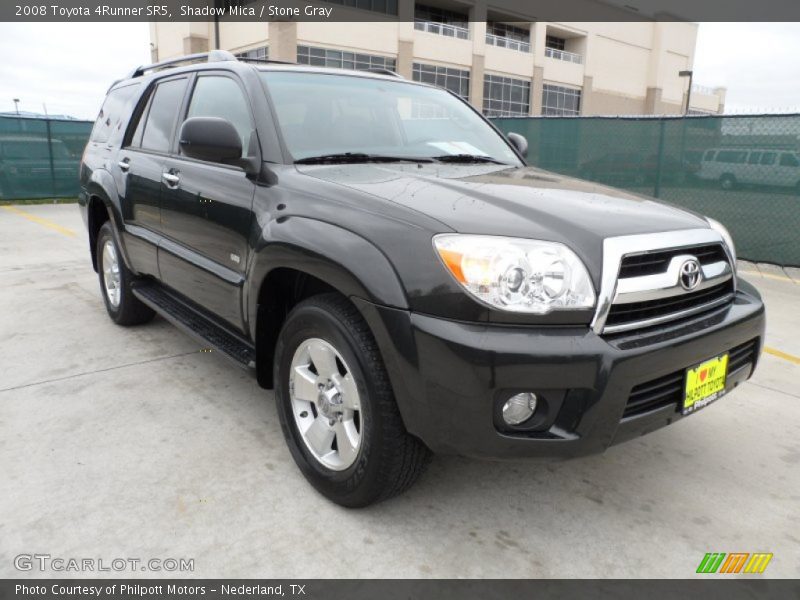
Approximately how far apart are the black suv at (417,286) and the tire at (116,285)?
3.91 ft

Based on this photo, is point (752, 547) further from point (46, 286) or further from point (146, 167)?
point (46, 286)

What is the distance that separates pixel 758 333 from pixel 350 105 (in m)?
2.20

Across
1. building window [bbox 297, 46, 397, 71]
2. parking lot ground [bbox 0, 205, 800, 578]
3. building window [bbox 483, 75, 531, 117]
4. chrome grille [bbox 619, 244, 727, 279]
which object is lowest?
parking lot ground [bbox 0, 205, 800, 578]

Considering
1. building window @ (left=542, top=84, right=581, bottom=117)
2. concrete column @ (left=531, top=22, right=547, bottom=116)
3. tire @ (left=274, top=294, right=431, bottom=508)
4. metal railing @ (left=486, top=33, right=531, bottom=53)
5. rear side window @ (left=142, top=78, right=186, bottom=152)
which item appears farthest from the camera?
building window @ (left=542, top=84, right=581, bottom=117)

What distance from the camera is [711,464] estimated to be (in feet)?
9.78

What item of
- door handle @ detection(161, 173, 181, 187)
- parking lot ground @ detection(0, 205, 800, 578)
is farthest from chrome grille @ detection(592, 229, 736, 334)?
door handle @ detection(161, 173, 181, 187)

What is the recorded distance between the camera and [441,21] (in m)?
41.2

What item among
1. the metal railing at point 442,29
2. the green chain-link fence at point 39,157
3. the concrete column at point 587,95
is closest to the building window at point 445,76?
the metal railing at point 442,29

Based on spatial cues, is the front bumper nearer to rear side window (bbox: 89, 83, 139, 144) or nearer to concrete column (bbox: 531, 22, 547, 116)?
rear side window (bbox: 89, 83, 139, 144)

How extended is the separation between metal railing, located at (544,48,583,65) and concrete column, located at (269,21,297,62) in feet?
68.8

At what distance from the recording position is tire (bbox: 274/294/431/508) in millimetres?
2225

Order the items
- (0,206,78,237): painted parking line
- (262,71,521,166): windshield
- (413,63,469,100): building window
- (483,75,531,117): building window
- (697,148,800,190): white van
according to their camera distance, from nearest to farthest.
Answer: (262,71,521,166): windshield → (697,148,800,190): white van → (0,206,78,237): painted parking line → (413,63,469,100): building window → (483,75,531,117): building window

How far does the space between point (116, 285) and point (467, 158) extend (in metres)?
2.94

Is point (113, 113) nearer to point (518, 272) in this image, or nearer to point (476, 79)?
point (518, 272)
